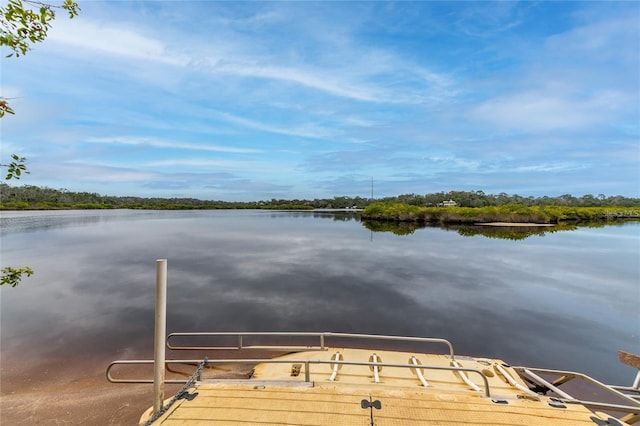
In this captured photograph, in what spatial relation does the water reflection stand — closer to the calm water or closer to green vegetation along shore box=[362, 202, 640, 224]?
green vegetation along shore box=[362, 202, 640, 224]

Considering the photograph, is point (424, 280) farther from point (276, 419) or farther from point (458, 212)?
point (458, 212)

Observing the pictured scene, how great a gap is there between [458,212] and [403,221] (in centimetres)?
1159

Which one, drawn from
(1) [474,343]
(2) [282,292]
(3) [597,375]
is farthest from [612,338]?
(2) [282,292]

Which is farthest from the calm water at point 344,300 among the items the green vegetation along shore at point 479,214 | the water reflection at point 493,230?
the green vegetation along shore at point 479,214

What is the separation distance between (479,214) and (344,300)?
5914cm

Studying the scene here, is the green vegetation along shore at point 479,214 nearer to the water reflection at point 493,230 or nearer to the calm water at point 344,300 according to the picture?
the water reflection at point 493,230

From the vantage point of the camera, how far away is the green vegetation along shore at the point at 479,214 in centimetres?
6084

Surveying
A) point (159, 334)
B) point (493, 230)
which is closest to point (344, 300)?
point (159, 334)

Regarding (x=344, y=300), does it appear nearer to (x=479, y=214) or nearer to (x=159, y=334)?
(x=159, y=334)

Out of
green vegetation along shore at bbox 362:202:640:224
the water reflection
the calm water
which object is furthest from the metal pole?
green vegetation along shore at bbox 362:202:640:224

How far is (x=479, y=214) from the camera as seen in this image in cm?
6312

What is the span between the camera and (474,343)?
976 cm

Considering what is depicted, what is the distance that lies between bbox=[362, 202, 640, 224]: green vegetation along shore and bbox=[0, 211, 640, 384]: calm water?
3694 centimetres

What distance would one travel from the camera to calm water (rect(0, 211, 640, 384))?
962cm
